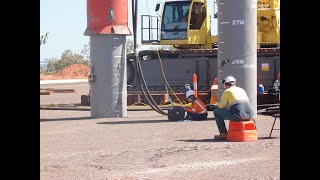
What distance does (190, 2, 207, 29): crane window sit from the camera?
28.9 m

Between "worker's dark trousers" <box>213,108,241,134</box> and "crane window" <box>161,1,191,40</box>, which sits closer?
"worker's dark trousers" <box>213,108,241,134</box>

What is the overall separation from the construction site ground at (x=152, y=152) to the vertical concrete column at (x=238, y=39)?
A: 4.78 feet

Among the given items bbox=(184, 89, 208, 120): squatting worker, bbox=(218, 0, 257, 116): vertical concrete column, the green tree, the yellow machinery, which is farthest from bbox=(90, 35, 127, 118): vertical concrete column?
the green tree

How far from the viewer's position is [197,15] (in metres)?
29.0

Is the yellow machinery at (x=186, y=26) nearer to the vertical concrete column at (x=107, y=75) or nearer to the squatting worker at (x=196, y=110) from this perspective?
the vertical concrete column at (x=107, y=75)

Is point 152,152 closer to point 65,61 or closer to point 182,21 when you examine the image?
point 182,21

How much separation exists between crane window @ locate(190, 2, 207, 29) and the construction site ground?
9.43m

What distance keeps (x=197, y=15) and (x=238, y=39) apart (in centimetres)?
908

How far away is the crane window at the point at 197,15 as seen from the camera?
28891mm

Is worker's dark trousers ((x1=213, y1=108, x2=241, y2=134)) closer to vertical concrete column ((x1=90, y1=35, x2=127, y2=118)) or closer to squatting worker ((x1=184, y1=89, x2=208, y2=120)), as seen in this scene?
squatting worker ((x1=184, y1=89, x2=208, y2=120))

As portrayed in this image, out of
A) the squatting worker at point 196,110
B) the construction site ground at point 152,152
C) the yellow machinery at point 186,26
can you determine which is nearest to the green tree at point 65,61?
the yellow machinery at point 186,26
